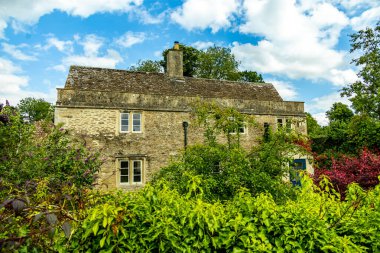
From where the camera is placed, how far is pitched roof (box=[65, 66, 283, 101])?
19766mm

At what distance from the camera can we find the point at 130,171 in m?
17.0

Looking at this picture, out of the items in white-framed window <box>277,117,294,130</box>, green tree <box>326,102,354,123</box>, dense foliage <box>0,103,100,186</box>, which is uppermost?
green tree <box>326,102,354,123</box>

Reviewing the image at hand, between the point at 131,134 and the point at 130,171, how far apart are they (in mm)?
2102

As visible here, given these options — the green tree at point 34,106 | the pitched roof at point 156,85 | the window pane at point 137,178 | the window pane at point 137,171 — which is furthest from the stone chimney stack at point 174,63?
the green tree at point 34,106

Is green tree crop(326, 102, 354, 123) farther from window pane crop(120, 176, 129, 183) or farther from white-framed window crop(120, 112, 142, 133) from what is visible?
window pane crop(120, 176, 129, 183)

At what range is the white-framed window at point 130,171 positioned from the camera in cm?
1686

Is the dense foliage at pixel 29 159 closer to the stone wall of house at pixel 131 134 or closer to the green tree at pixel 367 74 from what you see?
the stone wall of house at pixel 131 134

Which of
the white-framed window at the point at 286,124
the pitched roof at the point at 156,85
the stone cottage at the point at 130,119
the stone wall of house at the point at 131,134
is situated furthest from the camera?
the pitched roof at the point at 156,85

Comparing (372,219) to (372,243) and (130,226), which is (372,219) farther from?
(130,226)

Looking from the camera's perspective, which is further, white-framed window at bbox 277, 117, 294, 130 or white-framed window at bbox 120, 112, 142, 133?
white-framed window at bbox 120, 112, 142, 133

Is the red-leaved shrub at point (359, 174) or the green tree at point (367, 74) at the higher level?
the green tree at point (367, 74)

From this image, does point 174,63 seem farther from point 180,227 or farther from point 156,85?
point 180,227

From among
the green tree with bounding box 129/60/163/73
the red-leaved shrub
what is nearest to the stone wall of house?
the red-leaved shrub

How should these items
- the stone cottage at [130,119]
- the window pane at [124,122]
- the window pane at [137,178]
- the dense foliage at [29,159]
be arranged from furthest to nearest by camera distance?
the window pane at [124,122] → the window pane at [137,178] → the stone cottage at [130,119] → the dense foliage at [29,159]
